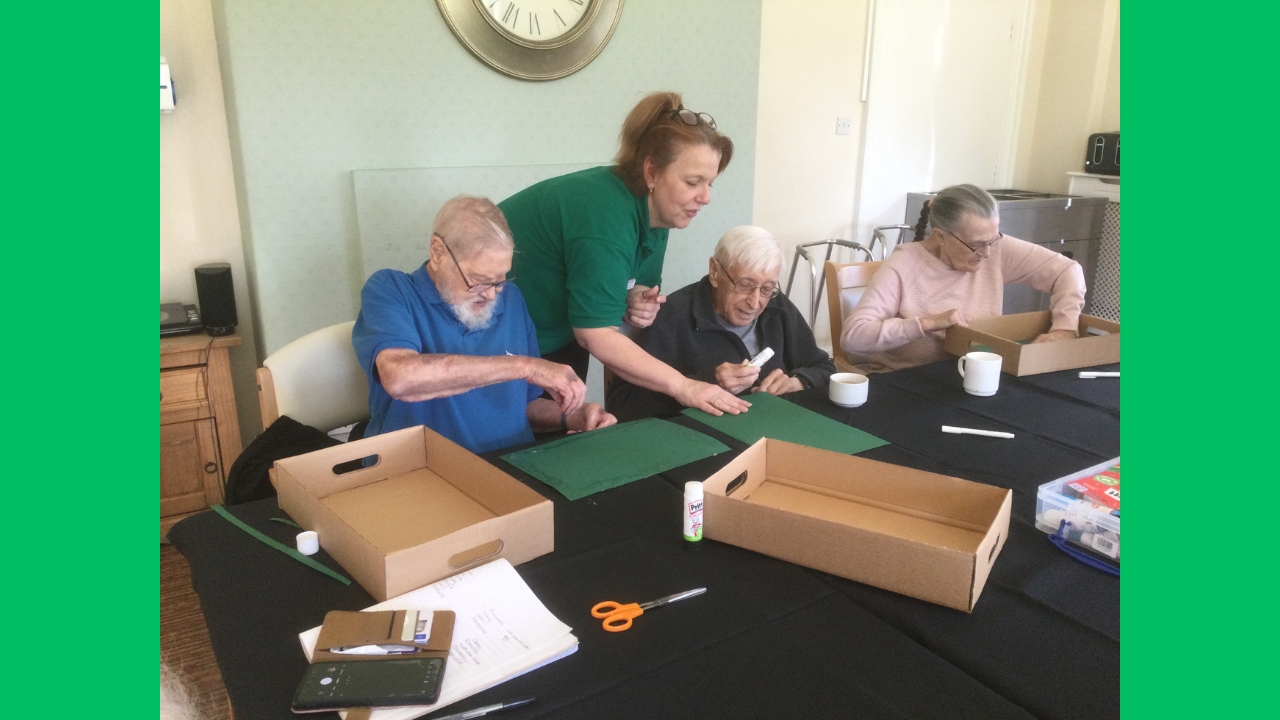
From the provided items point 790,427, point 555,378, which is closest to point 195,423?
point 555,378

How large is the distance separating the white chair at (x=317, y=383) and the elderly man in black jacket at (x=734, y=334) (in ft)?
2.18

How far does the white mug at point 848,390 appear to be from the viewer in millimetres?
1892

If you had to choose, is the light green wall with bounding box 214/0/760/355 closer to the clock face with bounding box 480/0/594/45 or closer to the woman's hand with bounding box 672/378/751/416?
A: the clock face with bounding box 480/0/594/45

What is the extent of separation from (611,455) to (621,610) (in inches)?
21.1

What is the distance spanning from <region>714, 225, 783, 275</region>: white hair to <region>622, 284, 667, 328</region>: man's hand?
0.72ft

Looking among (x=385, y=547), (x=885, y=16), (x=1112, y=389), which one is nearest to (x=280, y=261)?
(x=385, y=547)

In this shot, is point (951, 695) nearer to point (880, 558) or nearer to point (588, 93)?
point (880, 558)

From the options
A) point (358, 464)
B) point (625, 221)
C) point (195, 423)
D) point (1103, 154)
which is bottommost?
point (195, 423)

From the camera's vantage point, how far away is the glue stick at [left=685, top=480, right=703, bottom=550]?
3.98 ft

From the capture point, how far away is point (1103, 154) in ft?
14.7

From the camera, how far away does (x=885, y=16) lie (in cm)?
420

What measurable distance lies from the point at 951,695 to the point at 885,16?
4.00 metres

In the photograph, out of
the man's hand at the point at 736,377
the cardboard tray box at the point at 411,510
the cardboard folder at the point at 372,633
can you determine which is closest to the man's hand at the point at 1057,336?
the man's hand at the point at 736,377

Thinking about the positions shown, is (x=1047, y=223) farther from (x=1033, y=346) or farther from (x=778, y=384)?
(x=778, y=384)
